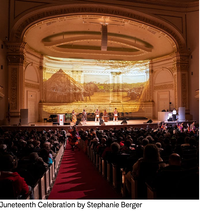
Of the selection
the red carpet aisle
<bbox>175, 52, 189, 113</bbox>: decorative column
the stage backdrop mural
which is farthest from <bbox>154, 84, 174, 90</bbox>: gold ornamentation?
the red carpet aisle

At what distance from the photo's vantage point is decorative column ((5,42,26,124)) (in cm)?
1365

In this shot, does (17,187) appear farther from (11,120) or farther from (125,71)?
(125,71)

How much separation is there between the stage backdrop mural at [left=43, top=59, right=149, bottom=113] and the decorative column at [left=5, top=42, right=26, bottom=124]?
5505 mm

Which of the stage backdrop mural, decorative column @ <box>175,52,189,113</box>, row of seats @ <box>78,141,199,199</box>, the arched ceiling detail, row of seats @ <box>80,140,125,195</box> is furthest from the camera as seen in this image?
the stage backdrop mural

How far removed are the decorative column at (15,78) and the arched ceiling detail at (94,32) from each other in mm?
713

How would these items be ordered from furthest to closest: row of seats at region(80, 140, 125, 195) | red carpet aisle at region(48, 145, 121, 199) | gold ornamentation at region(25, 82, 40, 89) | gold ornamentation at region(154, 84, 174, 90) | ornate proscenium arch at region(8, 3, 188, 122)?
1. gold ornamentation at region(154, 84, 174, 90)
2. gold ornamentation at region(25, 82, 40, 89)
3. ornate proscenium arch at region(8, 3, 188, 122)
4. row of seats at region(80, 140, 125, 195)
5. red carpet aisle at region(48, 145, 121, 199)

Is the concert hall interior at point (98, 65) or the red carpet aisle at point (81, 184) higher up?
the concert hall interior at point (98, 65)

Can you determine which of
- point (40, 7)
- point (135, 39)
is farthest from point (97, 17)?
point (135, 39)

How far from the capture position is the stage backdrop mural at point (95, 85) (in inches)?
787

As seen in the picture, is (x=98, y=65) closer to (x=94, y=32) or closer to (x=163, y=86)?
(x=94, y=32)

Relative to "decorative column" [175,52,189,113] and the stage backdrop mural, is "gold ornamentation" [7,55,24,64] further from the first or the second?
"decorative column" [175,52,189,113]

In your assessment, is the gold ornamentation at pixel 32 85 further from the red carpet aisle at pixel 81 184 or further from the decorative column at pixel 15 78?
the red carpet aisle at pixel 81 184

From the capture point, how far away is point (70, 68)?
20844mm

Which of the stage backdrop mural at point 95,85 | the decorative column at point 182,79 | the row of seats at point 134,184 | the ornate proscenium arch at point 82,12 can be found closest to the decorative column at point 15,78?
the ornate proscenium arch at point 82,12
